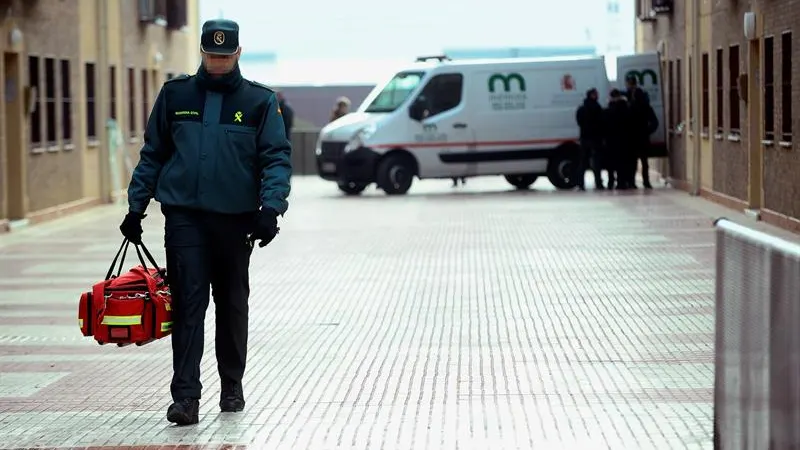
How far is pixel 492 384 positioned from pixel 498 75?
24441 mm

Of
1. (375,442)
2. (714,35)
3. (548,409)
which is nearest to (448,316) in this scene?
(548,409)

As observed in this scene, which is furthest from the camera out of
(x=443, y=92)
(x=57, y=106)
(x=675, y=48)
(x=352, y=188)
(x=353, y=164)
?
(x=675, y=48)

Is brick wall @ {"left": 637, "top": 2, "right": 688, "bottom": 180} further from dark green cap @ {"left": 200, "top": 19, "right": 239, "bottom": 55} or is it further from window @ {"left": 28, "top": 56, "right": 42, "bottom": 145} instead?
dark green cap @ {"left": 200, "top": 19, "right": 239, "bottom": 55}

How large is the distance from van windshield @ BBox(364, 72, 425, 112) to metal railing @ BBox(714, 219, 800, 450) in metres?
26.6

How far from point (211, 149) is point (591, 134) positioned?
24779 millimetres

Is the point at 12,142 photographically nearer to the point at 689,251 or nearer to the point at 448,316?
the point at 689,251

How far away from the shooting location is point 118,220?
1065 inches

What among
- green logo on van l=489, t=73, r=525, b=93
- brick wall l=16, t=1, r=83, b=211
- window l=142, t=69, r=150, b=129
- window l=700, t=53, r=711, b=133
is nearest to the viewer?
brick wall l=16, t=1, r=83, b=211

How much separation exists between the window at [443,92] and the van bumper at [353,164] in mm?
1358

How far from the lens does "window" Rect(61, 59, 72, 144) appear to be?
2911cm

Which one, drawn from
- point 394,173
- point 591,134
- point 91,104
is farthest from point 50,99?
point 591,134

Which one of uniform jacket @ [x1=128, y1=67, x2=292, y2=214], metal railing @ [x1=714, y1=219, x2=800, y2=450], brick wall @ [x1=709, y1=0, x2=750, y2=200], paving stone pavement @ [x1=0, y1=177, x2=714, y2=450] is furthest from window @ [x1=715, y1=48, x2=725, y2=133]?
metal railing @ [x1=714, y1=219, x2=800, y2=450]

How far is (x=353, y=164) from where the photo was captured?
3334 cm

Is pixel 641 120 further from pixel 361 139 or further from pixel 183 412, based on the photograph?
pixel 183 412
